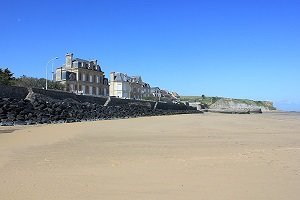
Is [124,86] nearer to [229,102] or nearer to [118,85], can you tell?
[118,85]

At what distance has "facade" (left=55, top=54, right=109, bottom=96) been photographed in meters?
70.3

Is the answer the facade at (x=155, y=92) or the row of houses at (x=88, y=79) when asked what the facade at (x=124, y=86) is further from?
the facade at (x=155, y=92)

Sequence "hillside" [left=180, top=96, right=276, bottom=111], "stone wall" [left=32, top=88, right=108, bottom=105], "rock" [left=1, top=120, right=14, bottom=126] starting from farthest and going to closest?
"hillside" [left=180, top=96, right=276, bottom=111], "stone wall" [left=32, top=88, right=108, bottom=105], "rock" [left=1, top=120, right=14, bottom=126]

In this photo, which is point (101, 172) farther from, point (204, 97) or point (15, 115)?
point (204, 97)

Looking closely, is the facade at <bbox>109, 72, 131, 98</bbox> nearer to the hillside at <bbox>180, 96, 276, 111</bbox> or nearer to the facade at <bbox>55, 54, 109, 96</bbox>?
the facade at <bbox>55, 54, 109, 96</bbox>

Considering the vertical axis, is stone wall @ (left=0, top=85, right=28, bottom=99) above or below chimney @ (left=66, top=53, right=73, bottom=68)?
below

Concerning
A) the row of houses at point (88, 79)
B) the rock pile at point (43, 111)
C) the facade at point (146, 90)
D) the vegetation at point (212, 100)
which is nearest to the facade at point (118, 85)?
the row of houses at point (88, 79)

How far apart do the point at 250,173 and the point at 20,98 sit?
72.2ft

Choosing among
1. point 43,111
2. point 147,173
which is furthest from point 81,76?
point 147,173

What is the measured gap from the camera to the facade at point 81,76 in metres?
70.3

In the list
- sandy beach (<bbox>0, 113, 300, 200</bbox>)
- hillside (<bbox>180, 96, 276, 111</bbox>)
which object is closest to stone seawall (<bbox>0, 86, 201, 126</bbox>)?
sandy beach (<bbox>0, 113, 300, 200</bbox>)

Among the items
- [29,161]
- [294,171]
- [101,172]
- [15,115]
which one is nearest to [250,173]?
[294,171]

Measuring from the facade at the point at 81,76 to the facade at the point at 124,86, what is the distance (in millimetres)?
11908

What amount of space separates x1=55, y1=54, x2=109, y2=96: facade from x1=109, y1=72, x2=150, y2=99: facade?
39.1 feet
